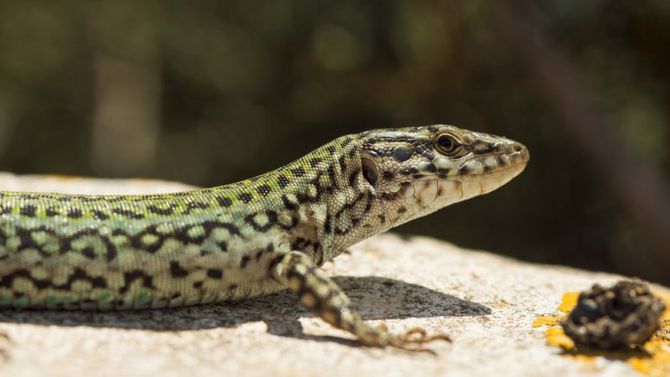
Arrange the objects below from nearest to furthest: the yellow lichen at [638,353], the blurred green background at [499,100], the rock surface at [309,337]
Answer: the rock surface at [309,337] < the yellow lichen at [638,353] < the blurred green background at [499,100]

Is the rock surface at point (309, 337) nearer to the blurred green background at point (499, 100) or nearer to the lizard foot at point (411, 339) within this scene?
the lizard foot at point (411, 339)

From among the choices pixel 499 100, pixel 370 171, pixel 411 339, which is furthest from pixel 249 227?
pixel 499 100

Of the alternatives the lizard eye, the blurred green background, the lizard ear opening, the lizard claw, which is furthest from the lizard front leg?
the blurred green background

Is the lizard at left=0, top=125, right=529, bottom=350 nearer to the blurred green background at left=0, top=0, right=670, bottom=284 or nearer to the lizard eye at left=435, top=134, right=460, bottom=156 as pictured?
the lizard eye at left=435, top=134, right=460, bottom=156

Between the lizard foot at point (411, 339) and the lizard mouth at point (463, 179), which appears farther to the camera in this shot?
the lizard mouth at point (463, 179)

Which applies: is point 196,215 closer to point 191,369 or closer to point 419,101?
point 191,369

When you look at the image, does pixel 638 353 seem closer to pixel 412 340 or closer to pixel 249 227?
pixel 412 340

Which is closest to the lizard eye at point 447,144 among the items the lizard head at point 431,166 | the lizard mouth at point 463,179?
the lizard head at point 431,166

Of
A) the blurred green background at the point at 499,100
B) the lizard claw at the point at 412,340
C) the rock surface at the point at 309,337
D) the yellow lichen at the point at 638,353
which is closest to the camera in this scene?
the rock surface at the point at 309,337
